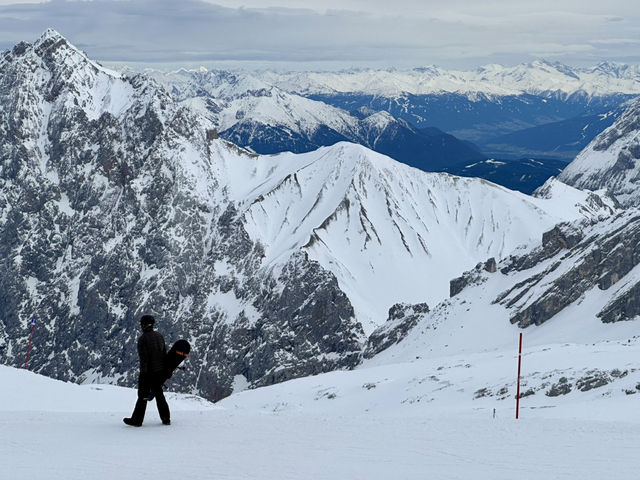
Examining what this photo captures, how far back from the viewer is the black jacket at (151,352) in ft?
61.5

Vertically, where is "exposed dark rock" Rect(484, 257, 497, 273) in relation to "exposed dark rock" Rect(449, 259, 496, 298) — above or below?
above

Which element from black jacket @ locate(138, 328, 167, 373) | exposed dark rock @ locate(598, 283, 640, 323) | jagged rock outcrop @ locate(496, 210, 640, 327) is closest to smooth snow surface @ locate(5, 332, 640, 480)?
black jacket @ locate(138, 328, 167, 373)

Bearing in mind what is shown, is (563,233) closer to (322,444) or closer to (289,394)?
(289,394)

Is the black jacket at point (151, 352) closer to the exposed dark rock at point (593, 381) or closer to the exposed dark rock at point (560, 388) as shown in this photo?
the exposed dark rock at point (593, 381)

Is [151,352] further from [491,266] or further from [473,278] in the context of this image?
[473,278]

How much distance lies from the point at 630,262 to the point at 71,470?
131802 millimetres

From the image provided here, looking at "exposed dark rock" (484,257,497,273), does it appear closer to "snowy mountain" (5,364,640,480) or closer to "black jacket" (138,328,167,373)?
"snowy mountain" (5,364,640,480)

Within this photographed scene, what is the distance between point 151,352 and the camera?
18781 mm

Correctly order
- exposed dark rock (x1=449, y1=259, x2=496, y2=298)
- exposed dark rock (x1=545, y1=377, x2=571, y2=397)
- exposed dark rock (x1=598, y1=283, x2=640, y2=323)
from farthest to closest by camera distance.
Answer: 1. exposed dark rock (x1=449, y1=259, x2=496, y2=298)
2. exposed dark rock (x1=598, y1=283, x2=640, y2=323)
3. exposed dark rock (x1=545, y1=377, x2=571, y2=397)

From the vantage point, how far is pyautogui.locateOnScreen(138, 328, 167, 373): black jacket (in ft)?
61.5

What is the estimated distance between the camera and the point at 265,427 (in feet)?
67.3

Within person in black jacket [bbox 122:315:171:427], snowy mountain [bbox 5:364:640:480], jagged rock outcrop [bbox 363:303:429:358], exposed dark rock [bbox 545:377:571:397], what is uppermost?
person in black jacket [bbox 122:315:171:427]

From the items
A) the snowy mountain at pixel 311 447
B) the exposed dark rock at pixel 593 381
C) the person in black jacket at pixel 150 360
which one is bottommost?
the exposed dark rock at pixel 593 381

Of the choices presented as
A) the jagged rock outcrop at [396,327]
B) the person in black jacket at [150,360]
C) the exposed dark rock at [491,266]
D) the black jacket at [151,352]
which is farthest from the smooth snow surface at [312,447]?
the exposed dark rock at [491,266]
